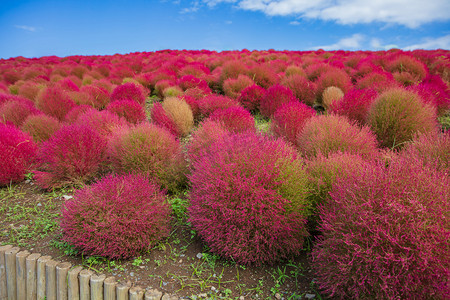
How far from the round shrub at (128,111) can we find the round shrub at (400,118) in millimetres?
3805

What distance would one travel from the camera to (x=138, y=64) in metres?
12.6

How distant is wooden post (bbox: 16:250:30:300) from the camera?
8.48 feet

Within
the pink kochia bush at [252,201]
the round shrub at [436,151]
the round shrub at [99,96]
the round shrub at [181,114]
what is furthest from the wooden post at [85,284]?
the round shrub at [99,96]

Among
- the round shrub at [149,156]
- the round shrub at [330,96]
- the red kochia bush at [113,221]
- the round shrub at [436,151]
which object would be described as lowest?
the red kochia bush at [113,221]

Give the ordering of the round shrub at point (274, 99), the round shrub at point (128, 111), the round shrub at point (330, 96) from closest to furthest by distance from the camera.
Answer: the round shrub at point (128, 111), the round shrub at point (274, 99), the round shrub at point (330, 96)

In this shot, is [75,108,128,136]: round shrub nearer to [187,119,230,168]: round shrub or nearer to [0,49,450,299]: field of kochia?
[0,49,450,299]: field of kochia

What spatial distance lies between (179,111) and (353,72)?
213 inches

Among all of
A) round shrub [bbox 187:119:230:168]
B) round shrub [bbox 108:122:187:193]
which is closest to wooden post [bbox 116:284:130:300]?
round shrub [bbox 108:122:187:193]

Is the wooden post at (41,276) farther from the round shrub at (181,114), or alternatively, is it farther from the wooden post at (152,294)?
the round shrub at (181,114)

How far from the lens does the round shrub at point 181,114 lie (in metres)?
5.26

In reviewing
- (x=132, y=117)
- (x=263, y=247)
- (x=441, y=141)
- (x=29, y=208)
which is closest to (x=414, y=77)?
(x=441, y=141)

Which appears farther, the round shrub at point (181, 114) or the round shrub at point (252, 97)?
the round shrub at point (252, 97)

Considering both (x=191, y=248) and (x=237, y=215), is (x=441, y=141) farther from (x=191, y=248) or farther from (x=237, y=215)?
(x=191, y=248)

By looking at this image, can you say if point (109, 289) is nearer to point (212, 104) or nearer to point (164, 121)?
point (164, 121)
